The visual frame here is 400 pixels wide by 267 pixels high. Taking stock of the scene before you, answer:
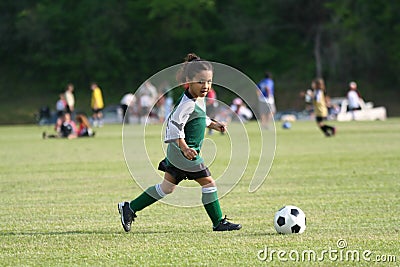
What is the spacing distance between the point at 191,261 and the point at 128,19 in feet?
196

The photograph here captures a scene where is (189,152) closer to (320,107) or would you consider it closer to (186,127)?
(186,127)

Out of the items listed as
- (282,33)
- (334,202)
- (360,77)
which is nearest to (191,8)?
(282,33)

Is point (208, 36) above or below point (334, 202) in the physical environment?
above

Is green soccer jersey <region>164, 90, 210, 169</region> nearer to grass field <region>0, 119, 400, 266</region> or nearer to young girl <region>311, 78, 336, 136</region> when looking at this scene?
grass field <region>0, 119, 400, 266</region>

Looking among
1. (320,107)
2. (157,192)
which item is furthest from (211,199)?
(320,107)

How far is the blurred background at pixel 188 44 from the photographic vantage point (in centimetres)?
5900

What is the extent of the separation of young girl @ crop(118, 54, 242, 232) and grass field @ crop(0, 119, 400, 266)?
0.25 meters

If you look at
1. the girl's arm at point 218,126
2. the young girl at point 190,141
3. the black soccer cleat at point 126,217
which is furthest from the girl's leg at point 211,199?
the black soccer cleat at point 126,217

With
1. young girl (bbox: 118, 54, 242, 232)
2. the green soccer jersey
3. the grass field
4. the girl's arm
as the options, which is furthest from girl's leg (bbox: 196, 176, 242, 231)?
the girl's arm

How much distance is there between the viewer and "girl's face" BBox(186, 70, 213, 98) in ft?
26.2

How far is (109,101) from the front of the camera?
6197 cm

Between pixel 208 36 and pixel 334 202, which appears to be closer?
pixel 334 202

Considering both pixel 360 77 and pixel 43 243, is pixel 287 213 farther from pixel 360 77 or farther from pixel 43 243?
pixel 360 77

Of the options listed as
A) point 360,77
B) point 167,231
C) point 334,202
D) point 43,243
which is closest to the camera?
point 43,243
